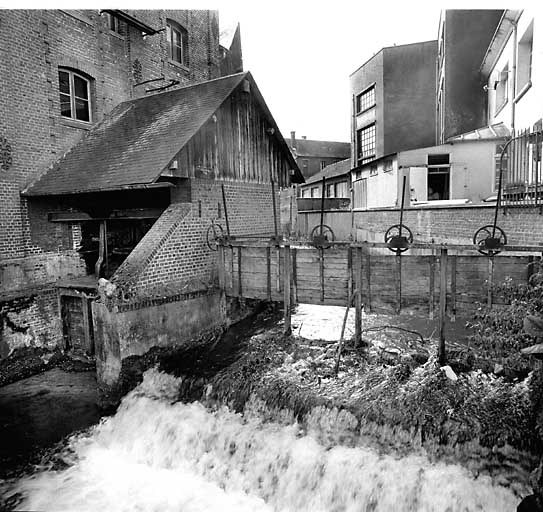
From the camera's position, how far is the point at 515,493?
4781 millimetres

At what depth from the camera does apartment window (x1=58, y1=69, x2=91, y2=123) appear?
10945 millimetres

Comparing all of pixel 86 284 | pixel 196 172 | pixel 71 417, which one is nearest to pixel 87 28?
pixel 196 172

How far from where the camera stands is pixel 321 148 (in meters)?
51.6

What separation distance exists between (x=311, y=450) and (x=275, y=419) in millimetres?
851

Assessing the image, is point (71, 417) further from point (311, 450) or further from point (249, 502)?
point (311, 450)

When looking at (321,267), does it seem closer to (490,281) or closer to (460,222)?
(490,281)

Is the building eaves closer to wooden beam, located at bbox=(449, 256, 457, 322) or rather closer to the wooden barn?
the wooden barn

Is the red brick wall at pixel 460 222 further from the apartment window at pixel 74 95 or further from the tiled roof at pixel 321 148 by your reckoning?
the tiled roof at pixel 321 148

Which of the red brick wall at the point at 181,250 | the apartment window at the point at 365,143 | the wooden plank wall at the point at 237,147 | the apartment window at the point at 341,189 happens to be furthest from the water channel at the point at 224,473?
the apartment window at the point at 341,189

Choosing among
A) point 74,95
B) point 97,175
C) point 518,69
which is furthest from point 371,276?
point 518,69

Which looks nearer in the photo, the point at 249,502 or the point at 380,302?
the point at 249,502

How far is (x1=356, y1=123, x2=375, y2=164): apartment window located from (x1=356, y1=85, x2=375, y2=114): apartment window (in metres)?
1.39

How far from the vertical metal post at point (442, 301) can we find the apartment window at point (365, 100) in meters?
23.8

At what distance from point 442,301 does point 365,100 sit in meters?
25.4
